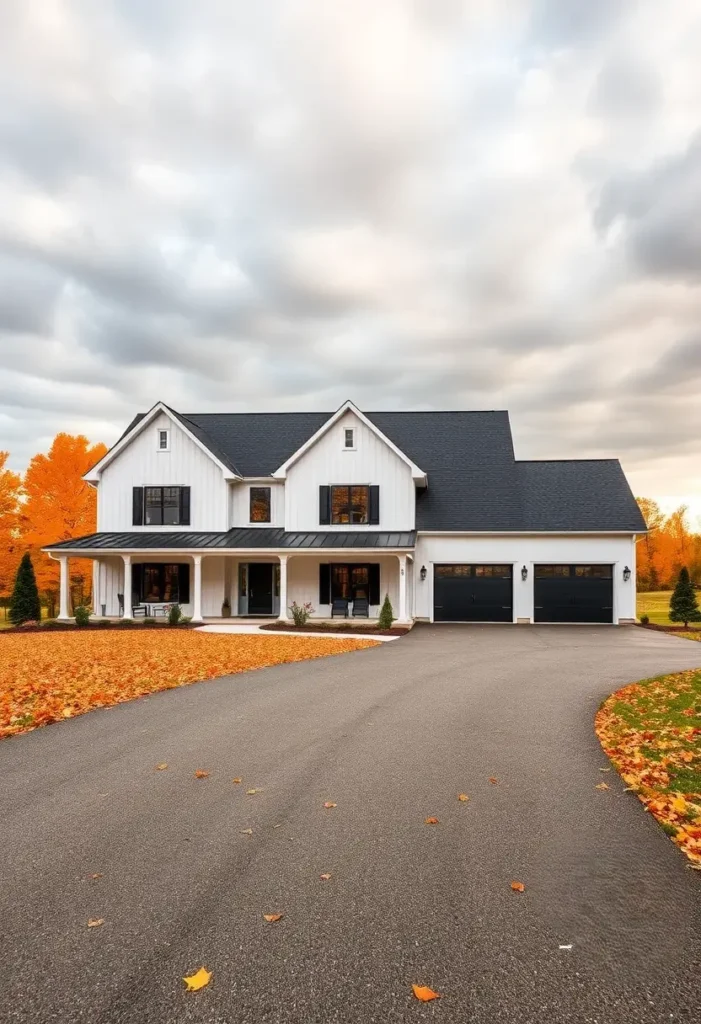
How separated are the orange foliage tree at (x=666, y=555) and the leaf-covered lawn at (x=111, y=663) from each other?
151ft

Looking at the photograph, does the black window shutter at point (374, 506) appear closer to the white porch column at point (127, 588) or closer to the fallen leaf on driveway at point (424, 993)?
the white porch column at point (127, 588)

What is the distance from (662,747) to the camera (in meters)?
7.49


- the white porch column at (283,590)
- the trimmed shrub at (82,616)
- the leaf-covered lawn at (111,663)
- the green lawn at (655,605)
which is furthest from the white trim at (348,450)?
the green lawn at (655,605)

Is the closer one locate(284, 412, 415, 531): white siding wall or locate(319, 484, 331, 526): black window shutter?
locate(284, 412, 415, 531): white siding wall

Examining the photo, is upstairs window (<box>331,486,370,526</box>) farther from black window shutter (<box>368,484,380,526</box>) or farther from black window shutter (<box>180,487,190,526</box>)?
Answer: black window shutter (<box>180,487,190,526</box>)

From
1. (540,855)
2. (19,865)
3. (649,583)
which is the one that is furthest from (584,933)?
(649,583)

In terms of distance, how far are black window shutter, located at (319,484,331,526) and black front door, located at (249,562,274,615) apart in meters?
3.02

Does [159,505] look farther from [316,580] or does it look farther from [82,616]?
[316,580]

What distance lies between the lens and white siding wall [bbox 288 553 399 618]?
86.7 ft

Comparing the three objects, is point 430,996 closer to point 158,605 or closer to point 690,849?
point 690,849

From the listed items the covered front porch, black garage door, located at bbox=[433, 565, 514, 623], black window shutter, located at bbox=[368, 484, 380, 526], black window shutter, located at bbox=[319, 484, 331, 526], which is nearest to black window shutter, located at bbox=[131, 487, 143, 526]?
the covered front porch

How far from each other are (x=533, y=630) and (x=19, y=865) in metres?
21.0

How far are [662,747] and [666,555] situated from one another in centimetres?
5507

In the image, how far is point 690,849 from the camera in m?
4.80
